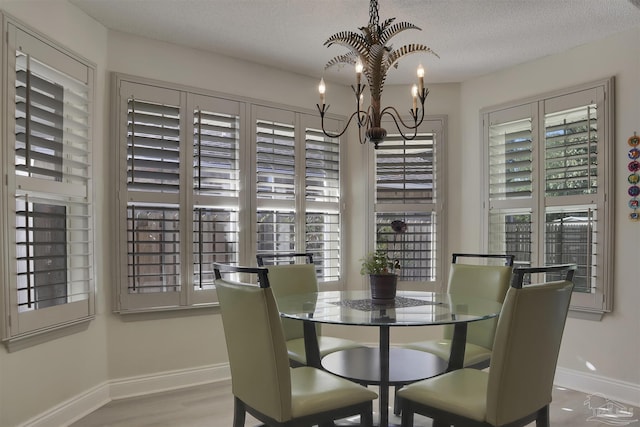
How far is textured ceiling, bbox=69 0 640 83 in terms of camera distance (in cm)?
298

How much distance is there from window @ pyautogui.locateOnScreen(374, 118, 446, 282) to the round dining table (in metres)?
1.45

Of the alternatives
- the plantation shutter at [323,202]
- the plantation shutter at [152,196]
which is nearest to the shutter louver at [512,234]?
the plantation shutter at [323,202]

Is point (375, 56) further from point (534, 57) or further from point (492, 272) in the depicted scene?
point (534, 57)

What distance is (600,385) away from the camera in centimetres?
347

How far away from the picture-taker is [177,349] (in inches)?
143

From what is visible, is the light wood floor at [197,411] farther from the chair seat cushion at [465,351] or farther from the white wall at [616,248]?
the chair seat cushion at [465,351]

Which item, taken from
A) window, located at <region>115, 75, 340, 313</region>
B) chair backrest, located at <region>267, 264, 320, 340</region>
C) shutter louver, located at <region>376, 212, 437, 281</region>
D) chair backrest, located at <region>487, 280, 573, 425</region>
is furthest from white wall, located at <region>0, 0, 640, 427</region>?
chair backrest, located at <region>487, 280, 573, 425</region>

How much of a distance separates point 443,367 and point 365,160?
7.58ft

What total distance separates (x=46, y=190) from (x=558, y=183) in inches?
135

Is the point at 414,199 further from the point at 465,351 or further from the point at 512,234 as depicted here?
the point at 465,351

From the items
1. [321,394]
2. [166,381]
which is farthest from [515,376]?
[166,381]

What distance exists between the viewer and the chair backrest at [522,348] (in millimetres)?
1851

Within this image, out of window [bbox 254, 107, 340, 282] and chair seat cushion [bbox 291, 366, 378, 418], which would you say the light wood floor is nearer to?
chair seat cushion [bbox 291, 366, 378, 418]

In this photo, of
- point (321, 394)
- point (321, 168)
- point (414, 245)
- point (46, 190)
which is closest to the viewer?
point (321, 394)
